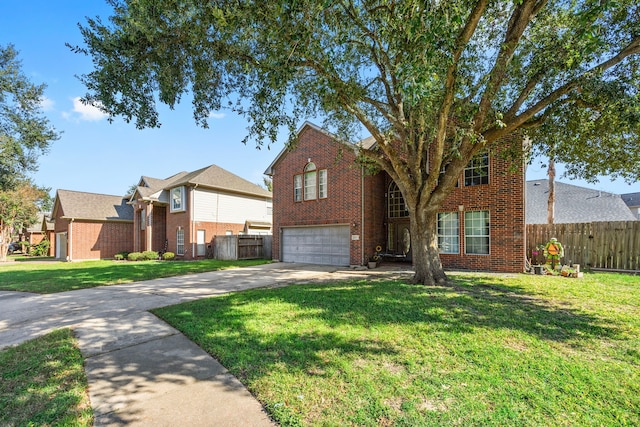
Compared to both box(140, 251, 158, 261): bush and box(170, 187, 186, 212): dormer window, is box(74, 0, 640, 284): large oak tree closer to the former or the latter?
box(170, 187, 186, 212): dormer window

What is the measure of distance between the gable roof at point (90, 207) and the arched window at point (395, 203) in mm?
22608

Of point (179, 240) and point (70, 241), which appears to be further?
point (70, 241)

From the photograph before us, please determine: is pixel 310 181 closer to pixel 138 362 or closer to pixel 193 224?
pixel 193 224

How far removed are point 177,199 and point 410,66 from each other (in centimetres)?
1998

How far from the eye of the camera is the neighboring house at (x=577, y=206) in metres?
22.3

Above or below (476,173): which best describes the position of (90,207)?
below

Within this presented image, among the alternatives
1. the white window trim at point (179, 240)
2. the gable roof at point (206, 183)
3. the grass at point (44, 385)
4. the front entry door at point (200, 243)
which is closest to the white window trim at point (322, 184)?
the gable roof at point (206, 183)

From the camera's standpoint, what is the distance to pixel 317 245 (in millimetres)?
15695

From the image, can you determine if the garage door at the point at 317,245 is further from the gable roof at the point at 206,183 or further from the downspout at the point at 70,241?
the downspout at the point at 70,241


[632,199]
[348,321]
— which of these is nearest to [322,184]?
[348,321]

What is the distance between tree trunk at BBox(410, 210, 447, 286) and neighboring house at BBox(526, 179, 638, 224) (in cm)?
1841

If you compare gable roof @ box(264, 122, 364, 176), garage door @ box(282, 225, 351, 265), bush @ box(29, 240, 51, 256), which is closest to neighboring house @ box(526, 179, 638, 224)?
gable roof @ box(264, 122, 364, 176)

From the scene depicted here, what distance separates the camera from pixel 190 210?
19875 mm

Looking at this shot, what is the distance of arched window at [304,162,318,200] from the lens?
1580 centimetres
